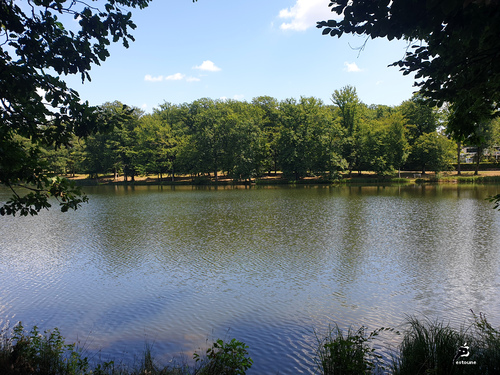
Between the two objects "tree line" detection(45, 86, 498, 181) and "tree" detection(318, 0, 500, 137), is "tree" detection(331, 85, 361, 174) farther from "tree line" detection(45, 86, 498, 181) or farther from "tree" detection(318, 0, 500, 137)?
"tree" detection(318, 0, 500, 137)

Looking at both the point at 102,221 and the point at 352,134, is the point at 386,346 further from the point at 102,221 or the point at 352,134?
the point at 352,134

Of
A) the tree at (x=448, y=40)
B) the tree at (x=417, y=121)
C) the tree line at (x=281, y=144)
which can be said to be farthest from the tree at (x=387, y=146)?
the tree at (x=448, y=40)

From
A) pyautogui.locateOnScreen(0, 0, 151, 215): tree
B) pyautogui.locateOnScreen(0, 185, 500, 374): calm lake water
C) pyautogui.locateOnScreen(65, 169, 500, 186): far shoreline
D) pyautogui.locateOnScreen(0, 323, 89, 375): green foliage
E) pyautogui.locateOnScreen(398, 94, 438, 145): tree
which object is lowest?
pyautogui.locateOnScreen(0, 185, 500, 374): calm lake water

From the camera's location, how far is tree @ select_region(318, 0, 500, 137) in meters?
4.21

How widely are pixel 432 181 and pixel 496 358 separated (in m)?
53.7

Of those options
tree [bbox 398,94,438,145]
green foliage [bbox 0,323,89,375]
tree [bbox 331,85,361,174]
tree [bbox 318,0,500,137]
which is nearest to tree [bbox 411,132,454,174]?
tree [bbox 398,94,438,145]

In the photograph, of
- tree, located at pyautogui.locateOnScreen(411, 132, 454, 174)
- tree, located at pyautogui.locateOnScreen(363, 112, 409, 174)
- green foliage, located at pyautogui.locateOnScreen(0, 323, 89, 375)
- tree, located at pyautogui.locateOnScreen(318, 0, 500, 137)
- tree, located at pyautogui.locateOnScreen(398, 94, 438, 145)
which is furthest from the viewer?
tree, located at pyautogui.locateOnScreen(398, 94, 438, 145)

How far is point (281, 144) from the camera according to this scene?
6150 cm

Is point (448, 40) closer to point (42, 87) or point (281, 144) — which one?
point (42, 87)

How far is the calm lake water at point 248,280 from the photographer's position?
771 centimetres

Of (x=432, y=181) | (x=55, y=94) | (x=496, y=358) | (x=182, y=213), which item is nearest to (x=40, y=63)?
(x=55, y=94)

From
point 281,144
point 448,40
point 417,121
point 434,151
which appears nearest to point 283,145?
point 281,144

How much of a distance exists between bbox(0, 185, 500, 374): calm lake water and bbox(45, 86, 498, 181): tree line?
120 feet

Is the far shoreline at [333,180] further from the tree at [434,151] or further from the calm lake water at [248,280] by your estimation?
the calm lake water at [248,280]
